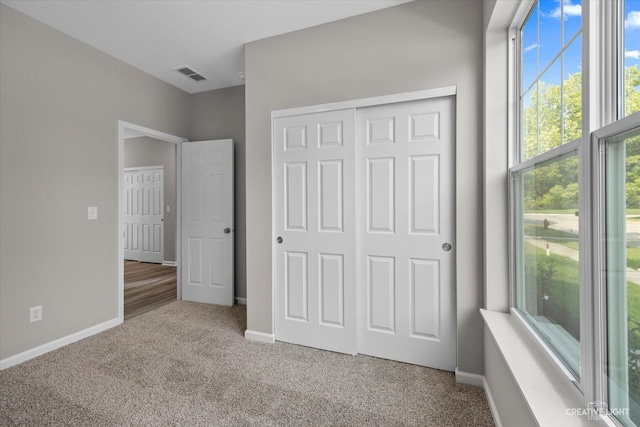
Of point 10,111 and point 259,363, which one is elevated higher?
point 10,111

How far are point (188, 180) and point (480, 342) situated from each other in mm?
3492

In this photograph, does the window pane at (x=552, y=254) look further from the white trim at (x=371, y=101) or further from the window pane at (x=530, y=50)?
the white trim at (x=371, y=101)

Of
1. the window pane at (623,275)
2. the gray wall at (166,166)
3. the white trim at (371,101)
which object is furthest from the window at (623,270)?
the gray wall at (166,166)

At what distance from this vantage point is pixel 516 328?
1.64 metres

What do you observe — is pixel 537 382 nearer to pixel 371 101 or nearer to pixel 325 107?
pixel 371 101

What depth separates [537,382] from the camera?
3.78 feet

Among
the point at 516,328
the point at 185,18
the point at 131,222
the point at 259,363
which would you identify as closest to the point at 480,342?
the point at 516,328

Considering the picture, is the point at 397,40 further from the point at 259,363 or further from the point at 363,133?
the point at 259,363

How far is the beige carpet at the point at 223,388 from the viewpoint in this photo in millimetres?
1660

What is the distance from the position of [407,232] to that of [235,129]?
261 cm

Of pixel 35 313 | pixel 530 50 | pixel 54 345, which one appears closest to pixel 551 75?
pixel 530 50

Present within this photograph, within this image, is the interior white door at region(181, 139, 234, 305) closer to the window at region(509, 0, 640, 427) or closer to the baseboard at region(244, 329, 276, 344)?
the baseboard at region(244, 329, 276, 344)

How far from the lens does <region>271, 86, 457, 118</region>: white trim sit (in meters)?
2.09

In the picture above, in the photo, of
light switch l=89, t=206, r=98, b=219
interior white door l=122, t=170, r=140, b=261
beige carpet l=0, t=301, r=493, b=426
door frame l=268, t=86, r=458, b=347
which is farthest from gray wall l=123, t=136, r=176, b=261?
door frame l=268, t=86, r=458, b=347
